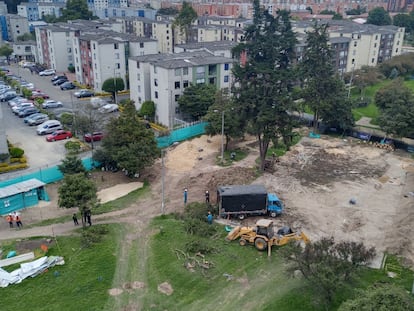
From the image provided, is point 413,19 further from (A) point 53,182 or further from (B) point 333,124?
(A) point 53,182

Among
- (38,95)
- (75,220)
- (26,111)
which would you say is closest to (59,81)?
(38,95)

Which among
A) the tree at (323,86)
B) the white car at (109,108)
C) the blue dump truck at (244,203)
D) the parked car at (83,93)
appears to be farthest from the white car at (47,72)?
the blue dump truck at (244,203)

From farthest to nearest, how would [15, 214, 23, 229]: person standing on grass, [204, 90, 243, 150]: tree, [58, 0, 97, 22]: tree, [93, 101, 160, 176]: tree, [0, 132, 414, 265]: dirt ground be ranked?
[58, 0, 97, 22]: tree < [204, 90, 243, 150]: tree < [93, 101, 160, 176]: tree < [0, 132, 414, 265]: dirt ground < [15, 214, 23, 229]: person standing on grass

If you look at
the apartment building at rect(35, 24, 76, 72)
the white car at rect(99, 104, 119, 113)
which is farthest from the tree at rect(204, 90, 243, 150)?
the apartment building at rect(35, 24, 76, 72)

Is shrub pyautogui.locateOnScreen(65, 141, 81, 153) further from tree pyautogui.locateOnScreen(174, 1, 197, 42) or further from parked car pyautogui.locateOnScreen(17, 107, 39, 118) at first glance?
tree pyautogui.locateOnScreen(174, 1, 197, 42)

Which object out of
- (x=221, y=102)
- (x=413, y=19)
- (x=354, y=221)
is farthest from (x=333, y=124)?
(x=413, y=19)

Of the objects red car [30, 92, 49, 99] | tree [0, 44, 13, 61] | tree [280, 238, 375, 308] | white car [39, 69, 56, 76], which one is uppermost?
tree [0, 44, 13, 61]
